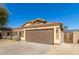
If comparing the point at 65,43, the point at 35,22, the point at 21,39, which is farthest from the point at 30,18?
the point at 65,43

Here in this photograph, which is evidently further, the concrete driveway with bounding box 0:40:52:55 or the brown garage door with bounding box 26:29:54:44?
the brown garage door with bounding box 26:29:54:44

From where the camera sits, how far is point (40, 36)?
7812mm

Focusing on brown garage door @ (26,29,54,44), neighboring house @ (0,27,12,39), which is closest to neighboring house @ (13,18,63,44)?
brown garage door @ (26,29,54,44)

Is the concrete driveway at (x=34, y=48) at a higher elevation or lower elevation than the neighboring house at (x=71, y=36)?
lower

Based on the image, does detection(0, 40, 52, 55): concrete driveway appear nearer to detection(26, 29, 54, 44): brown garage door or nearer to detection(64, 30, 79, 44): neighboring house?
detection(26, 29, 54, 44): brown garage door

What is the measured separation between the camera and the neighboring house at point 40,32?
24.7 feet

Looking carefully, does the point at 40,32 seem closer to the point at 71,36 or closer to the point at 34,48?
the point at 34,48

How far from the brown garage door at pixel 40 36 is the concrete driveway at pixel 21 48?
0.15 metres

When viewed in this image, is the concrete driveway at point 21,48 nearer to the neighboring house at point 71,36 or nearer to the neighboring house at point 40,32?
the neighboring house at point 40,32

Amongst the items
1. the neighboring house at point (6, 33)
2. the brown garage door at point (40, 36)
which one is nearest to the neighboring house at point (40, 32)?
the brown garage door at point (40, 36)

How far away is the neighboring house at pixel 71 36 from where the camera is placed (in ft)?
25.2

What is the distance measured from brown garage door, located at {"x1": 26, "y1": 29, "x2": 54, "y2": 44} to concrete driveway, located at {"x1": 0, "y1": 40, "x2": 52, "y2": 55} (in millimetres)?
146

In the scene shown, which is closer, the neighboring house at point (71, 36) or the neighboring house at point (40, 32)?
the neighboring house at point (40, 32)

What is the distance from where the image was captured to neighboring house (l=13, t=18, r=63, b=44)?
754cm
